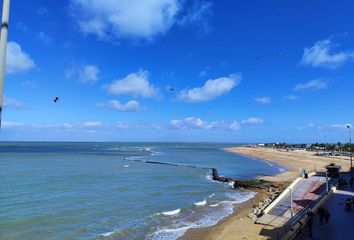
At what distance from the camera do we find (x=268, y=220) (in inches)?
995

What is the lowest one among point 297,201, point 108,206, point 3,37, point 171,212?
point 171,212

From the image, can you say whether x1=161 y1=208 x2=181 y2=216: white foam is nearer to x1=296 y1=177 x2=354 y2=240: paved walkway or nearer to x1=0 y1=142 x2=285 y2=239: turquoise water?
x1=0 y1=142 x2=285 y2=239: turquoise water

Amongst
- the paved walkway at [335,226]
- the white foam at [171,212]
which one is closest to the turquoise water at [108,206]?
the white foam at [171,212]

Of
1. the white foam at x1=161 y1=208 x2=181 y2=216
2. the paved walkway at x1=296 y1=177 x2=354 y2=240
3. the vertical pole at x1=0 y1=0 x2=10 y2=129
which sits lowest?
the white foam at x1=161 y1=208 x2=181 y2=216

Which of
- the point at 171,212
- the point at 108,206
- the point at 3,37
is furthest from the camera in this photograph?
the point at 108,206

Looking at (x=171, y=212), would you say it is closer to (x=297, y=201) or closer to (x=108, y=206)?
(x=108, y=206)

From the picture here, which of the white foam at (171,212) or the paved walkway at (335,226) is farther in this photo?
the white foam at (171,212)

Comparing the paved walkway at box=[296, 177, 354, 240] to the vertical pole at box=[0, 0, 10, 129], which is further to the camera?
the paved walkway at box=[296, 177, 354, 240]

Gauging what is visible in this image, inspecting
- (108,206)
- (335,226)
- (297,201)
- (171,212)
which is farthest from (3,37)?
(108,206)

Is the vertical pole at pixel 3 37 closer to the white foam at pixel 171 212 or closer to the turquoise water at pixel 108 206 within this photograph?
the turquoise water at pixel 108 206

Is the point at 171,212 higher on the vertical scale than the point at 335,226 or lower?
lower

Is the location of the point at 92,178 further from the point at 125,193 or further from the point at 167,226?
the point at 167,226

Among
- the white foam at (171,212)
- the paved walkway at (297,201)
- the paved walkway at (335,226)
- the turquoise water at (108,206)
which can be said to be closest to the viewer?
the paved walkway at (335,226)

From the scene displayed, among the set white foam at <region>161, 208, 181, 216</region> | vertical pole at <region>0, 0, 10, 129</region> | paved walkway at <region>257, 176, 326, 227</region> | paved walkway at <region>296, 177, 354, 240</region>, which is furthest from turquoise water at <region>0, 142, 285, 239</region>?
vertical pole at <region>0, 0, 10, 129</region>
